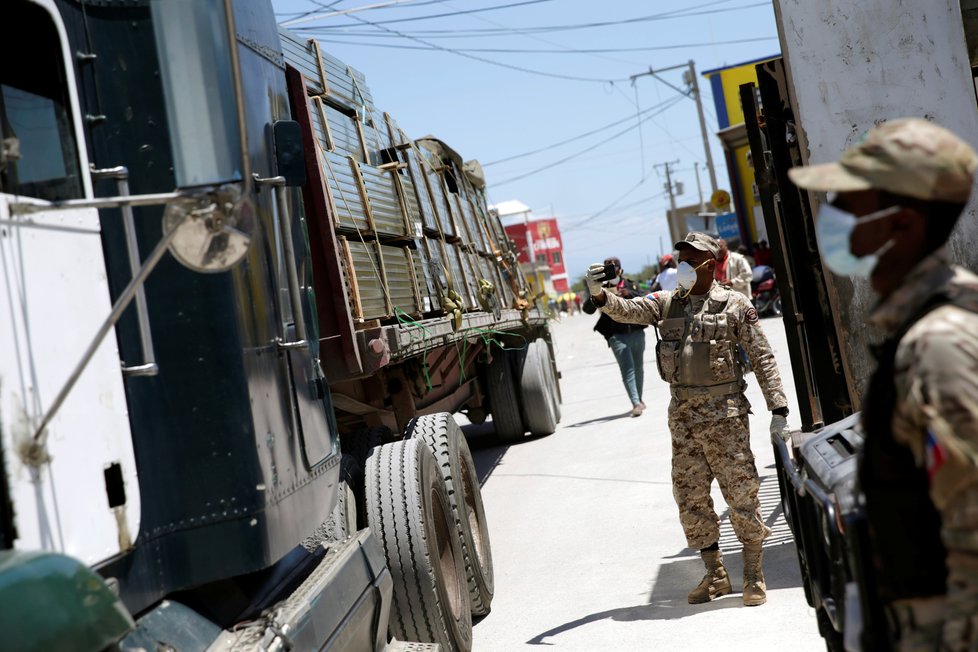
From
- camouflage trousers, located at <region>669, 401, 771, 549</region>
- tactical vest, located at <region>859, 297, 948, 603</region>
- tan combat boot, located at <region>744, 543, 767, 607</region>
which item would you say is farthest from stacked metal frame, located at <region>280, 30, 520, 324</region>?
tactical vest, located at <region>859, 297, 948, 603</region>

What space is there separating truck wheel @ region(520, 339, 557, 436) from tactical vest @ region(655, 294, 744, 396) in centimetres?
595

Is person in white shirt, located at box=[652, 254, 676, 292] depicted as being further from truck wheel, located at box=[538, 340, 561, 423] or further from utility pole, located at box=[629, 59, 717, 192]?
utility pole, located at box=[629, 59, 717, 192]

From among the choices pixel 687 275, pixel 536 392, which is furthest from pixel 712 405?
pixel 536 392

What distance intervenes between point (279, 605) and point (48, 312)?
1.18 meters

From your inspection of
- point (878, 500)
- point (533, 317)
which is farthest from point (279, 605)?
point (533, 317)

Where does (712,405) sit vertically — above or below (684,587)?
above

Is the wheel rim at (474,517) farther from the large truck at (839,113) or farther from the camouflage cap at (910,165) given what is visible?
the camouflage cap at (910,165)

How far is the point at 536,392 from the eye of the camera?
38.7 ft

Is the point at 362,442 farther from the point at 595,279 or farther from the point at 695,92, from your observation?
the point at 695,92

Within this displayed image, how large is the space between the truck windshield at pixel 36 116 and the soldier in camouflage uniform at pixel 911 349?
1.76 meters

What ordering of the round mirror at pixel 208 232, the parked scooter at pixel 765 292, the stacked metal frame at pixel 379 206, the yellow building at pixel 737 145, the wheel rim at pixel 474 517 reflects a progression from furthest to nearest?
the yellow building at pixel 737 145
the parked scooter at pixel 765 292
the wheel rim at pixel 474 517
the stacked metal frame at pixel 379 206
the round mirror at pixel 208 232

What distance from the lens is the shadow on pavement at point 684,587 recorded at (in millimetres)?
5547

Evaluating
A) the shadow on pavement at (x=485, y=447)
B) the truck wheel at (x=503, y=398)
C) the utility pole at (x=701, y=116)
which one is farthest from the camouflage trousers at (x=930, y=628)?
the utility pole at (x=701, y=116)

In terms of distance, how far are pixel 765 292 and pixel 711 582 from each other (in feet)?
63.8
